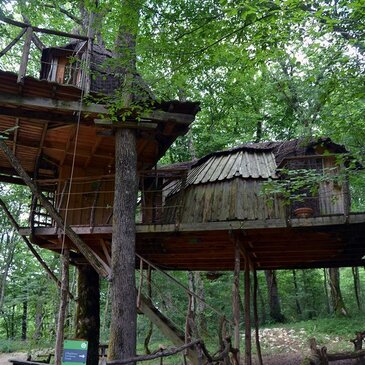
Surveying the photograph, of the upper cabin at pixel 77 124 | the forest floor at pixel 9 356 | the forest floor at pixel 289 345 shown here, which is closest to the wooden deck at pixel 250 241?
the upper cabin at pixel 77 124

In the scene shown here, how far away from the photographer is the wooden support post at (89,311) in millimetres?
11905

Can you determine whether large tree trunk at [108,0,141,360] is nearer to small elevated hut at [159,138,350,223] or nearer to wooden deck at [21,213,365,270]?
wooden deck at [21,213,365,270]

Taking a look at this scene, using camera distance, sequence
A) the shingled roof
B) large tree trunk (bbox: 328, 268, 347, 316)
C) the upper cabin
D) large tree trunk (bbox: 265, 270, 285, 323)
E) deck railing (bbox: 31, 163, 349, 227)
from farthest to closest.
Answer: large tree trunk (bbox: 265, 270, 285, 323) < large tree trunk (bbox: 328, 268, 347, 316) < the shingled roof < deck railing (bbox: 31, 163, 349, 227) < the upper cabin

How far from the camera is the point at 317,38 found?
630cm

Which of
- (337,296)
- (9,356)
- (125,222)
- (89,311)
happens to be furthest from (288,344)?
(9,356)

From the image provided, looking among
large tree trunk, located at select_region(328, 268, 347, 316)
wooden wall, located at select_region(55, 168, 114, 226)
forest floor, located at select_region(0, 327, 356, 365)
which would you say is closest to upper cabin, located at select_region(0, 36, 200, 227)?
wooden wall, located at select_region(55, 168, 114, 226)

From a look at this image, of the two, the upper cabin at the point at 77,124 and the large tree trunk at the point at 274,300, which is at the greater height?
the upper cabin at the point at 77,124

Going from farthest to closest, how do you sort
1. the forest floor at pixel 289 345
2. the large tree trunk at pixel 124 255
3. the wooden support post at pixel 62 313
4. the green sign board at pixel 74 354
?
the forest floor at pixel 289 345
the wooden support post at pixel 62 313
the large tree trunk at pixel 124 255
the green sign board at pixel 74 354

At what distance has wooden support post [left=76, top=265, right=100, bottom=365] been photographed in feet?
39.1

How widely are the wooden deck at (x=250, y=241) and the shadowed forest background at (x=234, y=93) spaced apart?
1.16 meters

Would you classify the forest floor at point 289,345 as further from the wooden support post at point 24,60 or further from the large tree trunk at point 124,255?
the wooden support post at point 24,60

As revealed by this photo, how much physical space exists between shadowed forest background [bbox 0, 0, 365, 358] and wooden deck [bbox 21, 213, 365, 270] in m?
1.16

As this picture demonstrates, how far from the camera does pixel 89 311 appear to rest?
1212cm

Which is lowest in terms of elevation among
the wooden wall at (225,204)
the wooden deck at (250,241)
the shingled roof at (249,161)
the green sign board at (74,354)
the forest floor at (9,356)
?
the forest floor at (9,356)
